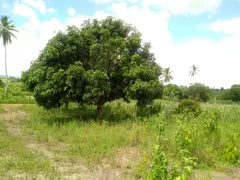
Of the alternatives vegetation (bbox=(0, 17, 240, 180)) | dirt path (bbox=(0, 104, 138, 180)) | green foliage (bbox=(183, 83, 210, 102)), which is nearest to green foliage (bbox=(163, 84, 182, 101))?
vegetation (bbox=(0, 17, 240, 180))

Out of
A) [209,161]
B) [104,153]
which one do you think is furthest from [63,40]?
[209,161]

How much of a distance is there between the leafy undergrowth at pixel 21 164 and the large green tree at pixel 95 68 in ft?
11.8

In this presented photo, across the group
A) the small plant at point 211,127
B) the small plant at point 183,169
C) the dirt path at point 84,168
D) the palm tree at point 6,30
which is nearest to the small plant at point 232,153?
the small plant at point 211,127

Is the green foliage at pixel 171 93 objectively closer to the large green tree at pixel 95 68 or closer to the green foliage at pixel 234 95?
the large green tree at pixel 95 68

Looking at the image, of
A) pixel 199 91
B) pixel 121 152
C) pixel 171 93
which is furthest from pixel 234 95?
pixel 121 152

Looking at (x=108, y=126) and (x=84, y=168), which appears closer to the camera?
(x=84, y=168)

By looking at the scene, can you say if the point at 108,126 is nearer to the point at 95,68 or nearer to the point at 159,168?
the point at 95,68

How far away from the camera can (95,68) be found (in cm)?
1077

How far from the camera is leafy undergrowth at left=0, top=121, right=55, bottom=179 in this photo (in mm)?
4977

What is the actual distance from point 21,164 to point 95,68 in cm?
620

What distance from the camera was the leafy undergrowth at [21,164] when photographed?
498 cm

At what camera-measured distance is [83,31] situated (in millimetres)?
11047

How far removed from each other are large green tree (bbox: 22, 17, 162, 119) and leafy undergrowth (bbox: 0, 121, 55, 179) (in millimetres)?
3587

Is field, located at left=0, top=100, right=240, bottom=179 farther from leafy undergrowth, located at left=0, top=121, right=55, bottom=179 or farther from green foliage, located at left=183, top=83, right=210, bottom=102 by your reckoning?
green foliage, located at left=183, top=83, right=210, bottom=102
